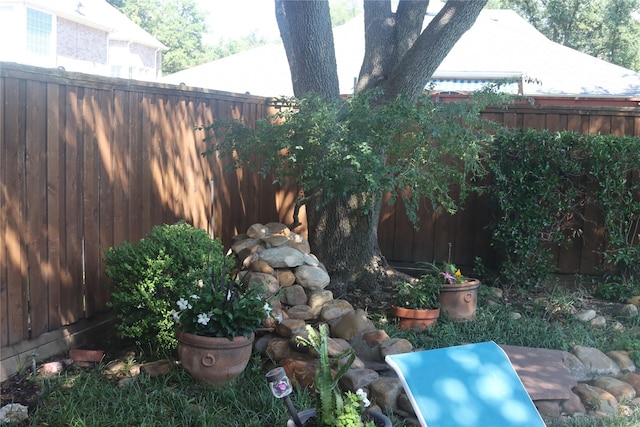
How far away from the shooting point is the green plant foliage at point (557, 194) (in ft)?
20.9

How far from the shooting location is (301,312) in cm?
507

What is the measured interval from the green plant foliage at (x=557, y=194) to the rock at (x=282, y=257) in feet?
6.86

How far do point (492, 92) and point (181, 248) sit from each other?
2.96 meters

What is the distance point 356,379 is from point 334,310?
1110mm

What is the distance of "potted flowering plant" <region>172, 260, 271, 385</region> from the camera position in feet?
13.2

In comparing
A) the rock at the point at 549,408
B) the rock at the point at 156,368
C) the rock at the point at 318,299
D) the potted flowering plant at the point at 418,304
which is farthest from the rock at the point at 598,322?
the rock at the point at 156,368

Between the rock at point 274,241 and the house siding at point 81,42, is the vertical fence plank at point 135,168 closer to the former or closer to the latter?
the rock at point 274,241

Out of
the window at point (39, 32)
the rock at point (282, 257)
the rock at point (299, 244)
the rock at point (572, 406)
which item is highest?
the window at point (39, 32)

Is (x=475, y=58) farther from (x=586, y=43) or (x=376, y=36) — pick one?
(x=586, y=43)

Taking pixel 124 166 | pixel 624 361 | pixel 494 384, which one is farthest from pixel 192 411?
pixel 624 361

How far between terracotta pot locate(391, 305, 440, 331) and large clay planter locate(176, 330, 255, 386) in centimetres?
167

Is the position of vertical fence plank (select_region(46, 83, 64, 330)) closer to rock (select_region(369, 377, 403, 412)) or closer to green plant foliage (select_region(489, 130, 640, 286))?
rock (select_region(369, 377, 403, 412))

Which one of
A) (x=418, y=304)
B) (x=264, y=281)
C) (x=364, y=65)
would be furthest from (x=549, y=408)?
(x=364, y=65)

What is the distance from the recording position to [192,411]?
376 centimetres
